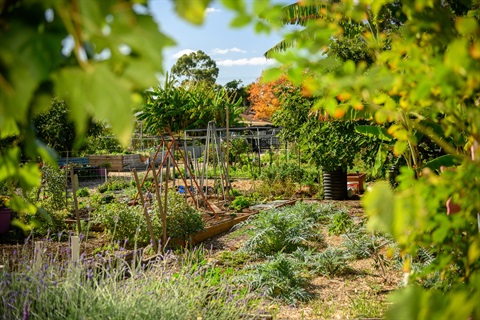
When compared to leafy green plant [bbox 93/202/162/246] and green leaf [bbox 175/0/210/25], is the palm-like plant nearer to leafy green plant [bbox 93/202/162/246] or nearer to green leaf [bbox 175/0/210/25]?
leafy green plant [bbox 93/202/162/246]

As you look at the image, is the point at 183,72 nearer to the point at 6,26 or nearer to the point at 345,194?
the point at 345,194

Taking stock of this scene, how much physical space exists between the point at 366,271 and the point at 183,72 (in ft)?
170

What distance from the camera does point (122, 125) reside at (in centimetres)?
77

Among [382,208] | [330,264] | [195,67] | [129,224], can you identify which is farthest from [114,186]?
[195,67]

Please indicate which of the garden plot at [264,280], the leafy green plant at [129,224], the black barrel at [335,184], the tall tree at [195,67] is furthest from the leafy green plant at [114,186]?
the tall tree at [195,67]

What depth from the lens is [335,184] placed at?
11086 mm

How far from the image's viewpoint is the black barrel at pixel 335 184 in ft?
36.2

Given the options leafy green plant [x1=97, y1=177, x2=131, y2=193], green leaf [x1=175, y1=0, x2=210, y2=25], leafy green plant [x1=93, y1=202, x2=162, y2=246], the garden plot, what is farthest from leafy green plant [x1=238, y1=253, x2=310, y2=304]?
leafy green plant [x1=97, y1=177, x2=131, y2=193]

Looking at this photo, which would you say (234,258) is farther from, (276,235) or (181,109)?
(181,109)

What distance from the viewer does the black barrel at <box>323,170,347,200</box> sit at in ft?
36.2

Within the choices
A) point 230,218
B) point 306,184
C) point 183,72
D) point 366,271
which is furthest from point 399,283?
point 183,72

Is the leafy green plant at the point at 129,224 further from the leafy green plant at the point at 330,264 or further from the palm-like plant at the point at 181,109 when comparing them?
the palm-like plant at the point at 181,109

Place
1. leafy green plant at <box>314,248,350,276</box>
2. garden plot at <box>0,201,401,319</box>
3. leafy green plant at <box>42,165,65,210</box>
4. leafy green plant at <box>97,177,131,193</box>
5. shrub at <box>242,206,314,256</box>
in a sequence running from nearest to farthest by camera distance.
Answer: garden plot at <box>0,201,401,319</box> → leafy green plant at <box>314,248,350,276</box> → shrub at <box>242,206,314,256</box> → leafy green plant at <box>42,165,65,210</box> → leafy green plant at <box>97,177,131,193</box>

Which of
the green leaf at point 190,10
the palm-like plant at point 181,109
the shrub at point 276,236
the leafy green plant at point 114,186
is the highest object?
the palm-like plant at point 181,109
